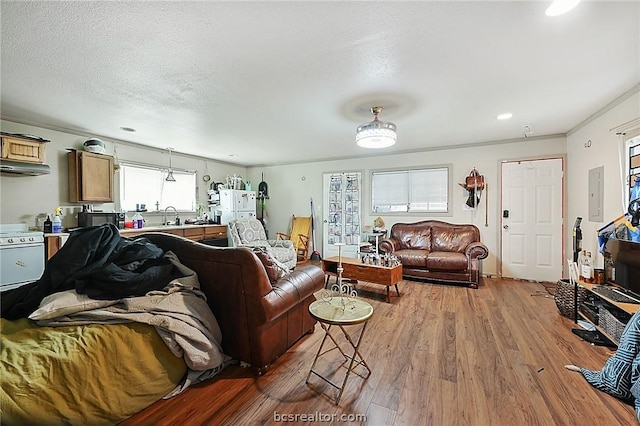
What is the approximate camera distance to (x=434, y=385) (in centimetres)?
184

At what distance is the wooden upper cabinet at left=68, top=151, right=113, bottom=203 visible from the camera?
3.94m

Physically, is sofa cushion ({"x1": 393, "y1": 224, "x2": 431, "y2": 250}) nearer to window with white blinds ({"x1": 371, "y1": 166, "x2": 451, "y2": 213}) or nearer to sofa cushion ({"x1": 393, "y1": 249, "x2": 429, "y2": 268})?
sofa cushion ({"x1": 393, "y1": 249, "x2": 429, "y2": 268})

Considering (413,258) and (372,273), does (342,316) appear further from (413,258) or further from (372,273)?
(413,258)

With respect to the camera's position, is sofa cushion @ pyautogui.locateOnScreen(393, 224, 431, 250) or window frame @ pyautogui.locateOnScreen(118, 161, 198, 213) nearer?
window frame @ pyautogui.locateOnScreen(118, 161, 198, 213)

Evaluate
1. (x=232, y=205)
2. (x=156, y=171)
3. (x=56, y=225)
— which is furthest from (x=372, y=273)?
(x=156, y=171)

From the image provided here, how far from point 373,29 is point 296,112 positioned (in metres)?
1.64

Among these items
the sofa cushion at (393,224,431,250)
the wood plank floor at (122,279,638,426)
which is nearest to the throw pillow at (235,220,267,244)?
the sofa cushion at (393,224,431,250)

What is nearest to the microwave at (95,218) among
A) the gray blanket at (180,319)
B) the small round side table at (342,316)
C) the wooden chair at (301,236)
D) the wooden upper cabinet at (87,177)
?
the wooden upper cabinet at (87,177)

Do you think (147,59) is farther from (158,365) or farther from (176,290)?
(158,365)

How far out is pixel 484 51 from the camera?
78.1 inches

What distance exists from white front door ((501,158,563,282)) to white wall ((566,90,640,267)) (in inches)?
6.6

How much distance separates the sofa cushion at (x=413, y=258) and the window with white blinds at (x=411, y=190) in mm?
1154

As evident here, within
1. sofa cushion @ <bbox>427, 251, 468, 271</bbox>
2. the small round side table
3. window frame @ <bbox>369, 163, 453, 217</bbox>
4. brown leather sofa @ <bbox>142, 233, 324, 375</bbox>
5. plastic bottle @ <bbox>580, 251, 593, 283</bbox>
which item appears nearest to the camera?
the small round side table

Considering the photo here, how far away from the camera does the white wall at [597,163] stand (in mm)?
2814
